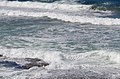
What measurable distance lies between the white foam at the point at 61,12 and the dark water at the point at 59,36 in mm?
1463

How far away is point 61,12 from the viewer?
24.8 m

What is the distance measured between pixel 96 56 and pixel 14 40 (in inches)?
165

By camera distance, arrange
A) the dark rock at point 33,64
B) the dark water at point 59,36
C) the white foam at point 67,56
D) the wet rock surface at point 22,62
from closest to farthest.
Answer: the dark rock at point 33,64
the wet rock surface at point 22,62
the white foam at point 67,56
the dark water at point 59,36

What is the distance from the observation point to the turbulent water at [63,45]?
376 inches

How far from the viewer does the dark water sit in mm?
13539

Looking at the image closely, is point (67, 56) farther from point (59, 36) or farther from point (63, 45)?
point (59, 36)

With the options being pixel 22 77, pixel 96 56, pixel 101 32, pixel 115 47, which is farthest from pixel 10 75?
pixel 101 32

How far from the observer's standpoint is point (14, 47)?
1331 cm

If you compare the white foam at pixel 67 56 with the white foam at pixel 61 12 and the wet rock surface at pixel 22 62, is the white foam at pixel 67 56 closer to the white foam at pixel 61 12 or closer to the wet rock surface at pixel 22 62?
the wet rock surface at pixel 22 62

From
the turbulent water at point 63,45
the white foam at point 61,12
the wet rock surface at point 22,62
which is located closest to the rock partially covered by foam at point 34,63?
the wet rock surface at point 22,62

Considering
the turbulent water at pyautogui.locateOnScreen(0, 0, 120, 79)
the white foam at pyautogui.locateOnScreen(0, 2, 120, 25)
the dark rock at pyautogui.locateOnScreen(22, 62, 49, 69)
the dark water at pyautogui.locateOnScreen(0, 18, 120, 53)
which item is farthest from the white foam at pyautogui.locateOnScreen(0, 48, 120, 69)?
the white foam at pyautogui.locateOnScreen(0, 2, 120, 25)

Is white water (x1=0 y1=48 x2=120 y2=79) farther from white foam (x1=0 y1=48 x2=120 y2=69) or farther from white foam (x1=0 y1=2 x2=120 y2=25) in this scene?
white foam (x1=0 y1=2 x2=120 y2=25)

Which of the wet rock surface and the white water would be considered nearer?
the white water

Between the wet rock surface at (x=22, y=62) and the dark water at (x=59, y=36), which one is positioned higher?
the wet rock surface at (x=22, y=62)
